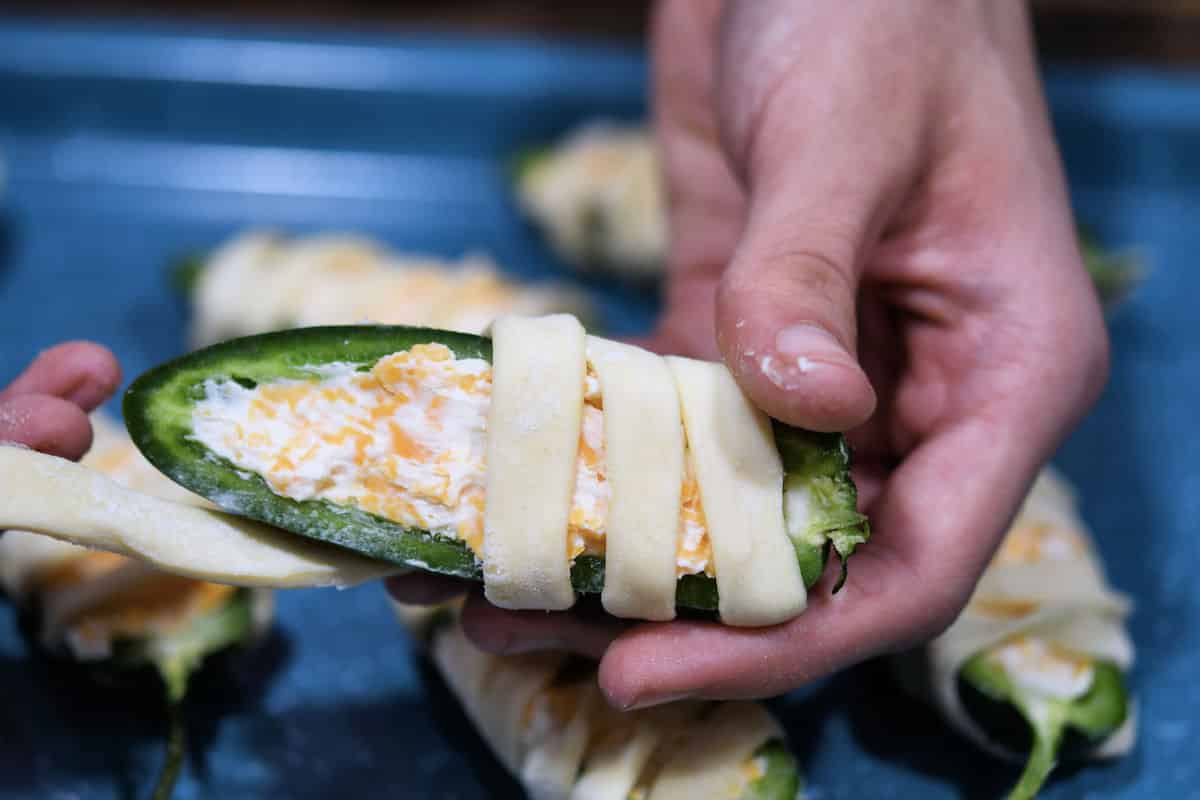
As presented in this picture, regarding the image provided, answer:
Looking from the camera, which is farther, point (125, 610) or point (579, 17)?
point (579, 17)

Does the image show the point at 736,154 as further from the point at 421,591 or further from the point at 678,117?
the point at 421,591

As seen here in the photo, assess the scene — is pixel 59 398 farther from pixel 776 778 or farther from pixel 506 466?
pixel 776 778

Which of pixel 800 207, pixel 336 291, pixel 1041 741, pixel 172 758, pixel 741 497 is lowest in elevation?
pixel 1041 741

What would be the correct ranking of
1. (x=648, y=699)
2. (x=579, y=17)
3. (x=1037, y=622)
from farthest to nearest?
(x=579, y=17)
(x=1037, y=622)
(x=648, y=699)

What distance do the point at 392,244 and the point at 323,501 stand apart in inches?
46.0

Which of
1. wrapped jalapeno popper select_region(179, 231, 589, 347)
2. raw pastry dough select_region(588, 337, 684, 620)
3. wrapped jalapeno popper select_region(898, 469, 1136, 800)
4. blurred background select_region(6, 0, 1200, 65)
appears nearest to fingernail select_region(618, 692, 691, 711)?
raw pastry dough select_region(588, 337, 684, 620)

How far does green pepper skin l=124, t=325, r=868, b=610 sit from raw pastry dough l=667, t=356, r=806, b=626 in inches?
0.8

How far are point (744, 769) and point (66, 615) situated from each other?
2.14 ft

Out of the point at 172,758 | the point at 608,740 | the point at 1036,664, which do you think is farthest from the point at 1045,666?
the point at 172,758

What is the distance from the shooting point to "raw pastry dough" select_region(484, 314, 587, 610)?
0.81m

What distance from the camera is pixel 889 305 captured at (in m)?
1.22

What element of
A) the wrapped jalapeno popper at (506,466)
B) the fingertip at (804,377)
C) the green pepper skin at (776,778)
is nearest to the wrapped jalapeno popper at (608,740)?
the green pepper skin at (776,778)

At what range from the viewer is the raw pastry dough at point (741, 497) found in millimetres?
823

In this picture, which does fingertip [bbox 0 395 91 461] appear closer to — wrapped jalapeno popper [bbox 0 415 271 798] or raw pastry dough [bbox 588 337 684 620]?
wrapped jalapeno popper [bbox 0 415 271 798]
